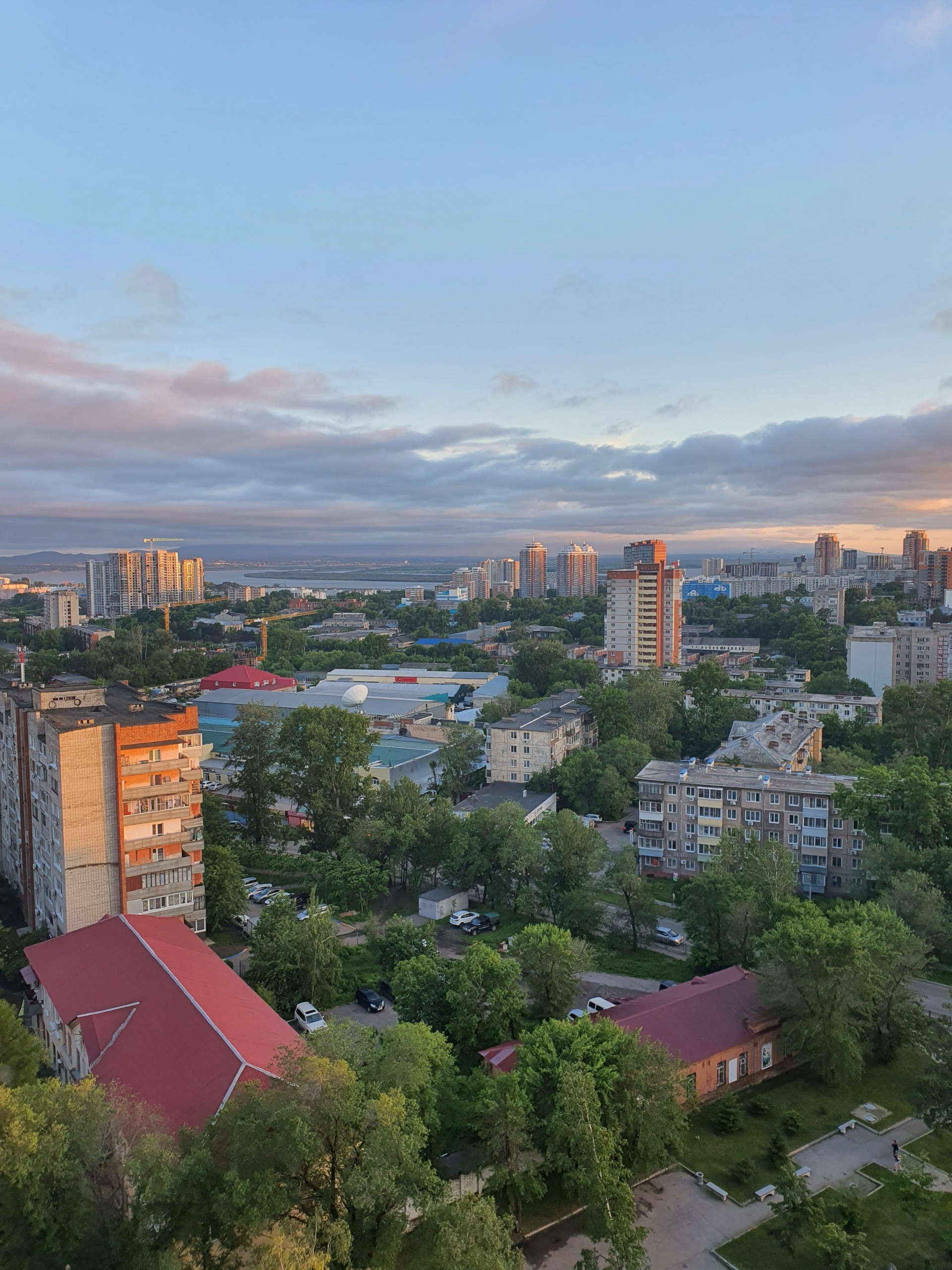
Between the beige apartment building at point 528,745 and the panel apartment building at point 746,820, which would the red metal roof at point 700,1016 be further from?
the beige apartment building at point 528,745

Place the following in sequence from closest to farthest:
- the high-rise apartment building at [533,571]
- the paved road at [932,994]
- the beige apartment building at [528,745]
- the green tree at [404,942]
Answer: the paved road at [932,994]
the green tree at [404,942]
the beige apartment building at [528,745]
the high-rise apartment building at [533,571]

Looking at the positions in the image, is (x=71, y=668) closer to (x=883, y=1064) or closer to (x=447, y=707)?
(x=447, y=707)

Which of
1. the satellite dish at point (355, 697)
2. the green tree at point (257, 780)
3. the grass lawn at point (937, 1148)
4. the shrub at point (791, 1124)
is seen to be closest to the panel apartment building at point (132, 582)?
the satellite dish at point (355, 697)

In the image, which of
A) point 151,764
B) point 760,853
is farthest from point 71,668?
point 760,853

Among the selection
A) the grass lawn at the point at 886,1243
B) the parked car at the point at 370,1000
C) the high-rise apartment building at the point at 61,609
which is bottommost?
the parked car at the point at 370,1000

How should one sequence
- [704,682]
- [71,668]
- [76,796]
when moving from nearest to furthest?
[76,796], [704,682], [71,668]
